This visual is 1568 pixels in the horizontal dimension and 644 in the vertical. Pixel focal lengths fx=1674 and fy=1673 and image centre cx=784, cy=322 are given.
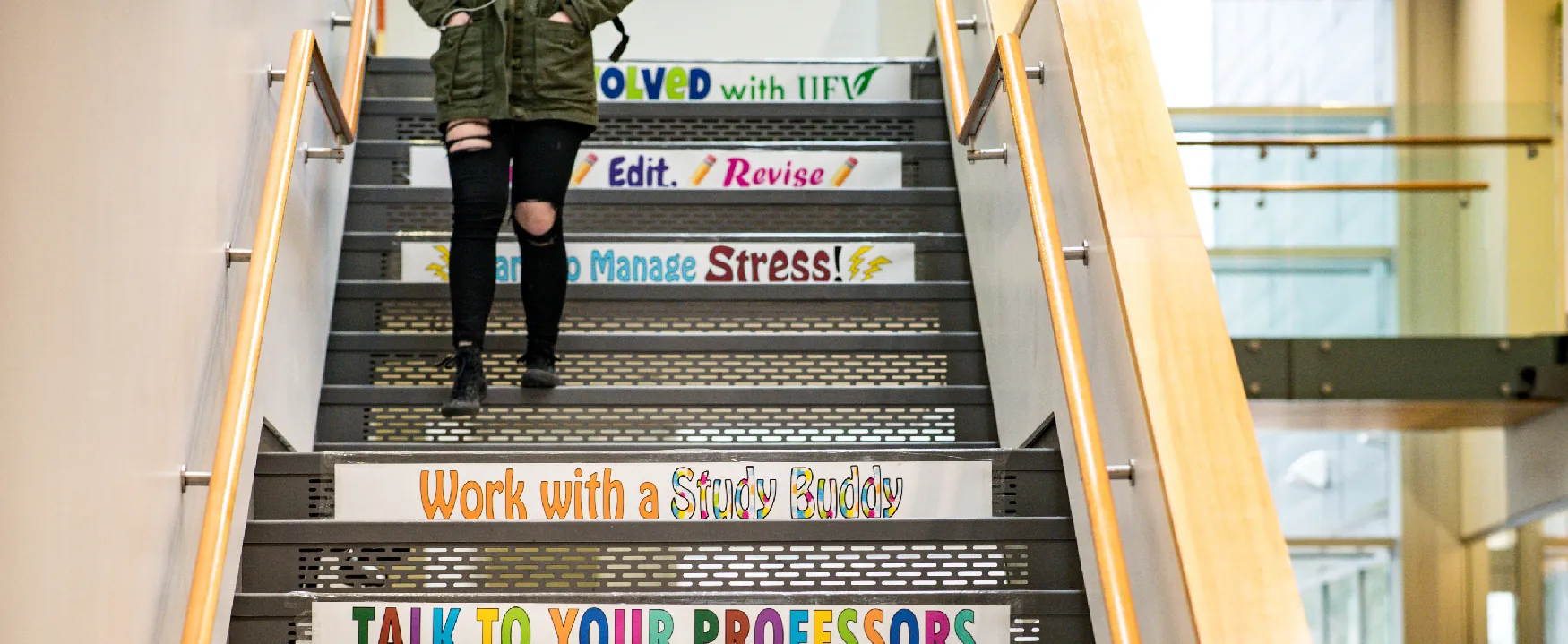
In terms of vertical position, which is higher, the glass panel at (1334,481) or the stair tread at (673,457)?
the glass panel at (1334,481)

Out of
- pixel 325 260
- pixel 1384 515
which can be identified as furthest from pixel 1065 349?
pixel 1384 515

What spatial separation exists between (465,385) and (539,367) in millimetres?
177

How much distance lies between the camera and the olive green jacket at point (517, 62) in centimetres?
377

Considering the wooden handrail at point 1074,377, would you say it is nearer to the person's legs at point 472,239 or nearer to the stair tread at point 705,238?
the stair tread at point 705,238

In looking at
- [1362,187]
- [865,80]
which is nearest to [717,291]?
[865,80]

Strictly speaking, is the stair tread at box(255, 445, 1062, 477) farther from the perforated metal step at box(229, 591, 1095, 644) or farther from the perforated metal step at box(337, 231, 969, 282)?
the perforated metal step at box(337, 231, 969, 282)

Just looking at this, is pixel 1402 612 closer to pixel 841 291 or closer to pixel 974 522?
pixel 841 291

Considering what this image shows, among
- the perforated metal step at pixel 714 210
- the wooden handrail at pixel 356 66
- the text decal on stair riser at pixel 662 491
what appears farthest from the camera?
the perforated metal step at pixel 714 210

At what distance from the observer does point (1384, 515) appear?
9.98 m

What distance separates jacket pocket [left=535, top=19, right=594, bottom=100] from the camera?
379 centimetres

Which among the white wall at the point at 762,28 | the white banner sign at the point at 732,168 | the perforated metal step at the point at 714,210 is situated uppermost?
the white wall at the point at 762,28

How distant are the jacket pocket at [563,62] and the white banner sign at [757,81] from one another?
1.27m

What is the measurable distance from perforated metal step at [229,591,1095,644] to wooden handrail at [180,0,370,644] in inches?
7.0

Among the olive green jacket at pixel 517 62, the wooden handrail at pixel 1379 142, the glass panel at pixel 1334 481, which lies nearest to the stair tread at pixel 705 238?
the olive green jacket at pixel 517 62
